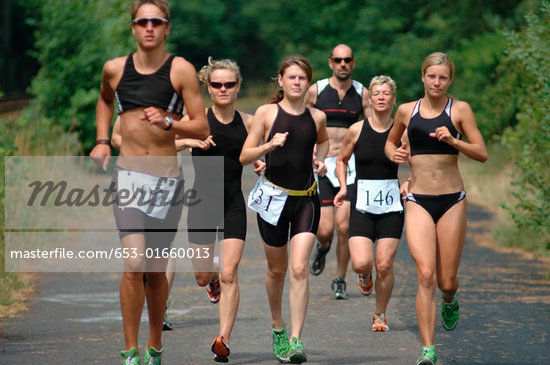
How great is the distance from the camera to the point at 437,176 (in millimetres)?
8539

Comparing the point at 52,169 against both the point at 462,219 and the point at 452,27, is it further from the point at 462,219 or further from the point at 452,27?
the point at 452,27

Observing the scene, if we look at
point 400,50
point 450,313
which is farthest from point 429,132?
point 400,50

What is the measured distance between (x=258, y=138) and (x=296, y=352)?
5.31ft

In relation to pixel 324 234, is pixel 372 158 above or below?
above

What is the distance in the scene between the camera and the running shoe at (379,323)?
9906 mm

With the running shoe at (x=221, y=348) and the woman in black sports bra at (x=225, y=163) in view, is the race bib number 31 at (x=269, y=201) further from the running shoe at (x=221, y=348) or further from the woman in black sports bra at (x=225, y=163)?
the running shoe at (x=221, y=348)

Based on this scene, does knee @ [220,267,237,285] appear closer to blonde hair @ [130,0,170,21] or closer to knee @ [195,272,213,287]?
knee @ [195,272,213,287]

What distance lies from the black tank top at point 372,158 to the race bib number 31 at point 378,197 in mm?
82

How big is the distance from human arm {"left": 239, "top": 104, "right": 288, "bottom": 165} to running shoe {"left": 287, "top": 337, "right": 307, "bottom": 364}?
1.35 meters

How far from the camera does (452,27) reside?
1646 inches

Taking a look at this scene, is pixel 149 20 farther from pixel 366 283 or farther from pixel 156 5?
pixel 366 283

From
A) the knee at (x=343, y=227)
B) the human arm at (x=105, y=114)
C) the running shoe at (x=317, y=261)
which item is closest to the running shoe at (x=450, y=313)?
the knee at (x=343, y=227)

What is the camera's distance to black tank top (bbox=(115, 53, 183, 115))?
301 inches

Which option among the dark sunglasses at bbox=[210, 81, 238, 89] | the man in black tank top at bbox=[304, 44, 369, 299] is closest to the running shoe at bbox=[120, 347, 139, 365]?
the dark sunglasses at bbox=[210, 81, 238, 89]
